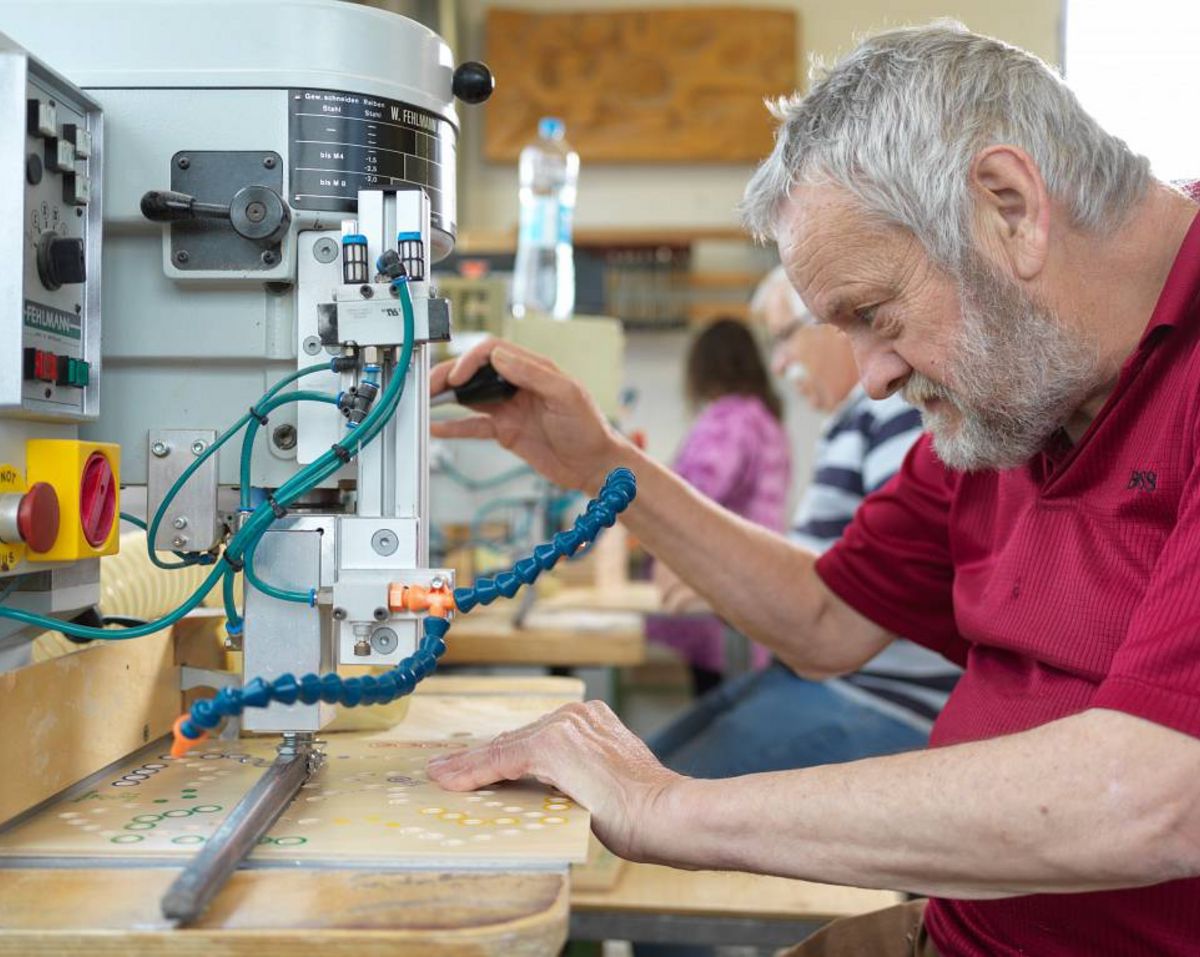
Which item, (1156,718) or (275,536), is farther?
(275,536)

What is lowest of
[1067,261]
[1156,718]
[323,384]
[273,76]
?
[1156,718]

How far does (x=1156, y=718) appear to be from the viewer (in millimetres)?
846

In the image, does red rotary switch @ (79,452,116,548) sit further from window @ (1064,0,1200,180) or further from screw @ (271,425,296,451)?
window @ (1064,0,1200,180)

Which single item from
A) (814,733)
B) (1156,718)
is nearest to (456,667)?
(814,733)

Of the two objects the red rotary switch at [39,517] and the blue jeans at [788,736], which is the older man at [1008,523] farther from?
the blue jeans at [788,736]

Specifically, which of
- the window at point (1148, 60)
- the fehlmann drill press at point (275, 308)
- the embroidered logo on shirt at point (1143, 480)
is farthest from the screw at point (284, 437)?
the window at point (1148, 60)

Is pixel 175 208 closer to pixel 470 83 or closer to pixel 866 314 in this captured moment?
pixel 470 83

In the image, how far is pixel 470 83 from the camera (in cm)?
115

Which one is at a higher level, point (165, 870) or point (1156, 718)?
point (1156, 718)

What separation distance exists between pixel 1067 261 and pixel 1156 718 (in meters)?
0.47

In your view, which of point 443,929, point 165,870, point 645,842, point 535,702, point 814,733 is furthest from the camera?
point 814,733

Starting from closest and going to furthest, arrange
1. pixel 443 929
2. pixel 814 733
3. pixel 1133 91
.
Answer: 1. pixel 443 929
2. pixel 814 733
3. pixel 1133 91

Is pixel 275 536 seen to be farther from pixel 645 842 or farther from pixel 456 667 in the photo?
pixel 456 667

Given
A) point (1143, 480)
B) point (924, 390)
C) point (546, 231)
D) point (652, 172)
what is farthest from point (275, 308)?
point (652, 172)
